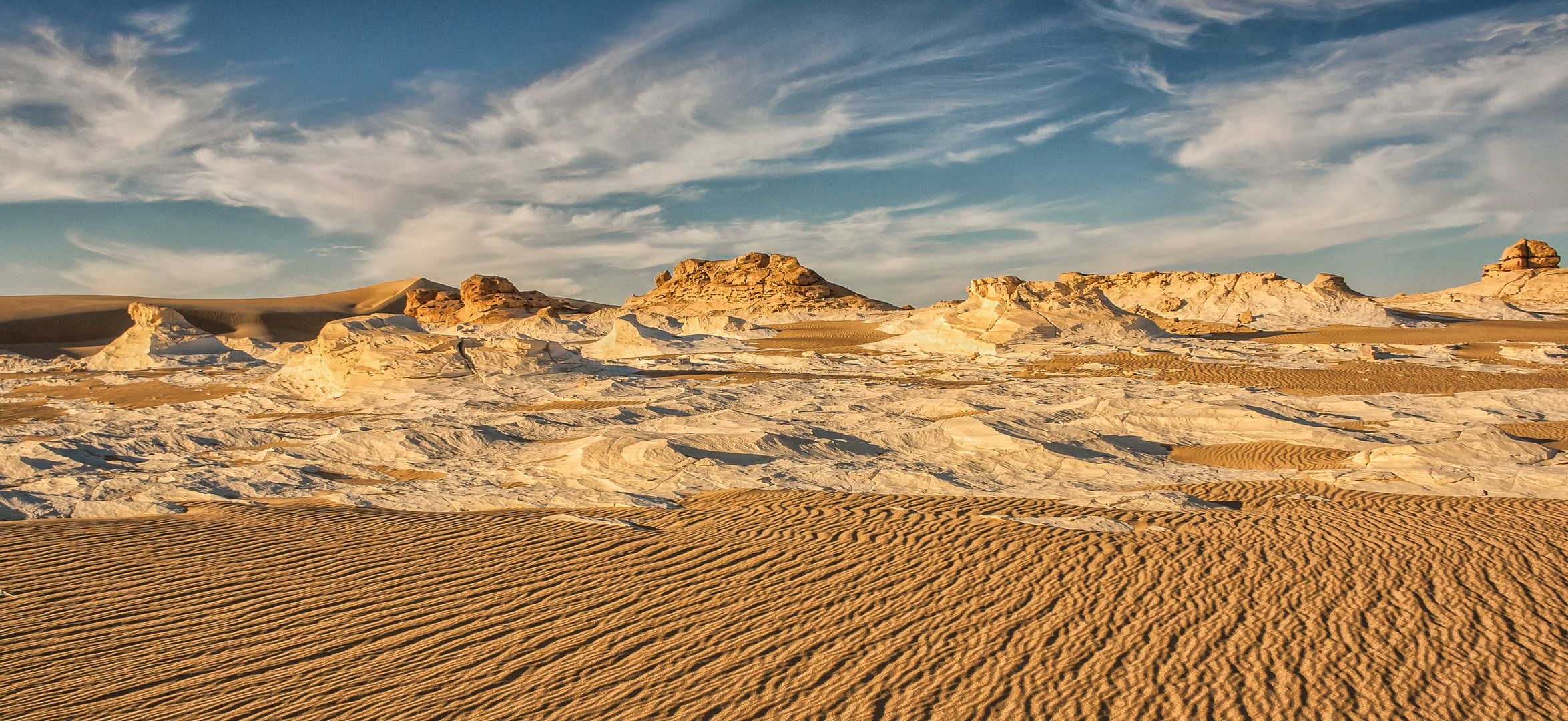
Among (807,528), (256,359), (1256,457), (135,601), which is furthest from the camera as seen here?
(256,359)

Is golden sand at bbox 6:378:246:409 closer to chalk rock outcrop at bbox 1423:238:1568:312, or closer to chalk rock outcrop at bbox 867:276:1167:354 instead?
chalk rock outcrop at bbox 867:276:1167:354

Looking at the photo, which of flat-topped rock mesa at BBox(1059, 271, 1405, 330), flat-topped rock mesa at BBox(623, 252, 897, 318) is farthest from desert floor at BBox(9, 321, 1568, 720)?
flat-topped rock mesa at BBox(623, 252, 897, 318)

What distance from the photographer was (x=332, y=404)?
16969mm

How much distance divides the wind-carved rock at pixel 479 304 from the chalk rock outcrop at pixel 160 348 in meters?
17.9

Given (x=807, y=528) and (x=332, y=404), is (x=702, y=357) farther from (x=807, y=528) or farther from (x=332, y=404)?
(x=807, y=528)

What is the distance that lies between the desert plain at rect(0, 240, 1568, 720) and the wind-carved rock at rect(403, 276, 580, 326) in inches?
1242

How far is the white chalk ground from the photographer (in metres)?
9.32

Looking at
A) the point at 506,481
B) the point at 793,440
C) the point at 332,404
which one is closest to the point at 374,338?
the point at 332,404

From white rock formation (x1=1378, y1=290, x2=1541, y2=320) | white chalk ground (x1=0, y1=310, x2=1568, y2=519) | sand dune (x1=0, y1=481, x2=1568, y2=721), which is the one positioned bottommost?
sand dune (x1=0, y1=481, x2=1568, y2=721)

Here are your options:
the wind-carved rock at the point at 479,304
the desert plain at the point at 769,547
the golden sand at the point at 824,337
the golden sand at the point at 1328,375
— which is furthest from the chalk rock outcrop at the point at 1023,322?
the wind-carved rock at the point at 479,304

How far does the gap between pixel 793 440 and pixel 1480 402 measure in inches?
591

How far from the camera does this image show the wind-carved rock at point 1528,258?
54719 millimetres

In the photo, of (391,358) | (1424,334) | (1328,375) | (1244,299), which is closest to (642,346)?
(391,358)

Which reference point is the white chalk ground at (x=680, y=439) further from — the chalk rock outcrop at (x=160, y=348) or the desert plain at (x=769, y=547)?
the chalk rock outcrop at (x=160, y=348)
